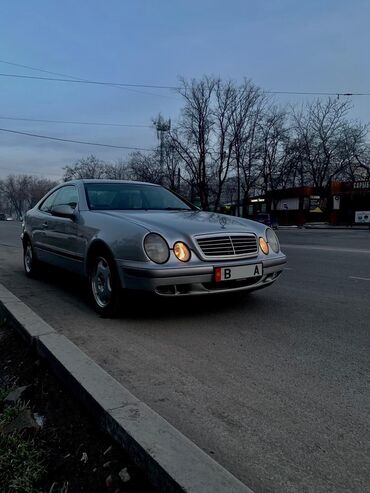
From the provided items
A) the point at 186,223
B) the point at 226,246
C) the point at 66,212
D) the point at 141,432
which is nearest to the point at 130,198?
the point at 66,212

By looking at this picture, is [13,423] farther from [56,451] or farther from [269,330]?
[269,330]

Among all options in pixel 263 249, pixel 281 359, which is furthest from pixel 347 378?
pixel 263 249

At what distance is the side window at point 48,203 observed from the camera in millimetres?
6971

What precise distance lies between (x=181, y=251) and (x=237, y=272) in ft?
2.02

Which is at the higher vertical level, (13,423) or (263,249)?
(263,249)

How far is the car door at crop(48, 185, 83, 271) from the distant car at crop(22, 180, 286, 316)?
1 centimetres

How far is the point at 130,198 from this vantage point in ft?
19.2

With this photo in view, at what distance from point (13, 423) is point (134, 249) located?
2.02 m

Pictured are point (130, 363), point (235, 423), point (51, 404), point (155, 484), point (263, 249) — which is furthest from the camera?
point (263, 249)

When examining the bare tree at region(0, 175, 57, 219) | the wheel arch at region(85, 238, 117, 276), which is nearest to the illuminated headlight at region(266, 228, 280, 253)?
the wheel arch at region(85, 238, 117, 276)

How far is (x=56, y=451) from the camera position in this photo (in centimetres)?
238

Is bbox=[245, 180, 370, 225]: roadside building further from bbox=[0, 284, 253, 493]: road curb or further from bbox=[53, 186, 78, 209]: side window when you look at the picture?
bbox=[0, 284, 253, 493]: road curb

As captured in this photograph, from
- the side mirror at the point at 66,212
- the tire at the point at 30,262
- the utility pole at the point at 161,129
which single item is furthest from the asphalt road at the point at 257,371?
the utility pole at the point at 161,129

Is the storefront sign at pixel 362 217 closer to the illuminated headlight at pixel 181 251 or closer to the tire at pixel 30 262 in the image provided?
the tire at pixel 30 262
